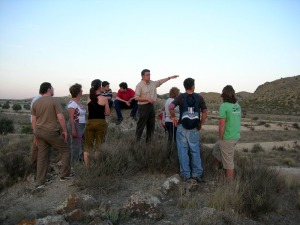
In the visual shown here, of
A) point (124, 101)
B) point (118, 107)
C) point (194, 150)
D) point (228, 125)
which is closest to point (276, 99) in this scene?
point (118, 107)

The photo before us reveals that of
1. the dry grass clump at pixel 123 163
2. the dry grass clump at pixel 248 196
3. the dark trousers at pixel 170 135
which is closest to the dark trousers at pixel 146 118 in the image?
the dry grass clump at pixel 123 163

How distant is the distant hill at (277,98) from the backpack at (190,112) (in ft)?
202

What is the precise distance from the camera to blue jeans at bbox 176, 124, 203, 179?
22.1 ft

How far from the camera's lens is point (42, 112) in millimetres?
6543

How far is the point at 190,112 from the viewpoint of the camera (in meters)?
6.56

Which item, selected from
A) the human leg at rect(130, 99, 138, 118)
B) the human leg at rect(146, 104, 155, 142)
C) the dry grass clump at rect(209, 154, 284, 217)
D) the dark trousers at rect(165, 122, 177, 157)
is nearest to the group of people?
the dark trousers at rect(165, 122, 177, 157)

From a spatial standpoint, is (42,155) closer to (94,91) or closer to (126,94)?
(94,91)

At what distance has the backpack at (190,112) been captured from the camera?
656cm

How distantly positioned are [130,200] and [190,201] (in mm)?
1072

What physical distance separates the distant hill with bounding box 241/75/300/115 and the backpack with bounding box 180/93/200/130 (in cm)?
6157

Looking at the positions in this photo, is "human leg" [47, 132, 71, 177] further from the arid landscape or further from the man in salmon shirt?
the man in salmon shirt

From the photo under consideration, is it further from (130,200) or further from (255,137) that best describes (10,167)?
(255,137)

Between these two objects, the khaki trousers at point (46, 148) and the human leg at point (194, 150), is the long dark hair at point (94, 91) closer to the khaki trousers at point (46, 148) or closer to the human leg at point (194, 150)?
the khaki trousers at point (46, 148)

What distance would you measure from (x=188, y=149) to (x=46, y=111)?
293 cm
